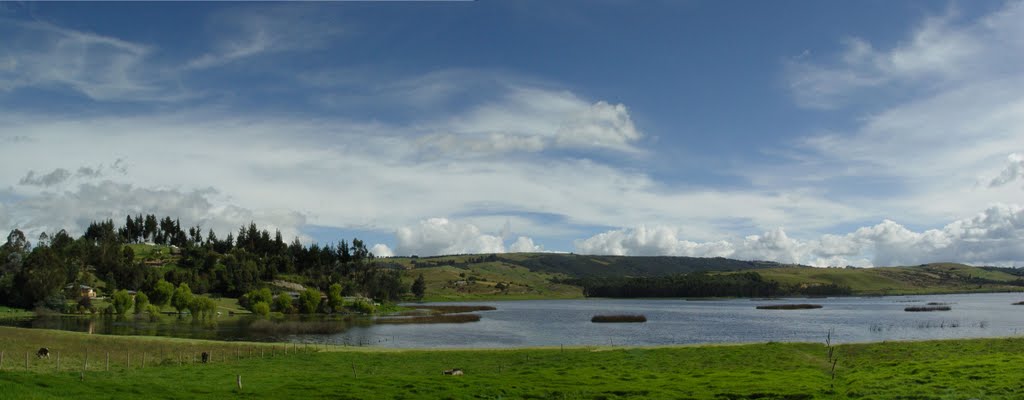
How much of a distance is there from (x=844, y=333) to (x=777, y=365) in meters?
57.7

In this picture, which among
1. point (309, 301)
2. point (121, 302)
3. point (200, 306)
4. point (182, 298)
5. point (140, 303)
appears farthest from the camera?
point (309, 301)

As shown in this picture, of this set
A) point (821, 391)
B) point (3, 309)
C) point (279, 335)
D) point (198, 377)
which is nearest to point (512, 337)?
point (279, 335)

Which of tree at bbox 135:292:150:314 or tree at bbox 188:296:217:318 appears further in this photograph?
tree at bbox 135:292:150:314

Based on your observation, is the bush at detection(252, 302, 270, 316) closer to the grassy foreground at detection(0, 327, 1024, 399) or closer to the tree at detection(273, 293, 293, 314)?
the tree at detection(273, 293, 293, 314)

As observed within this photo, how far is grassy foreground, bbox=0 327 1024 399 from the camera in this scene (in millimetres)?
37281

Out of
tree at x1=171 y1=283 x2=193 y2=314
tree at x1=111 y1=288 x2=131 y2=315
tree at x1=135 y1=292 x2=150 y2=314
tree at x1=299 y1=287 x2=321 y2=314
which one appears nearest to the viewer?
tree at x1=111 y1=288 x2=131 y2=315

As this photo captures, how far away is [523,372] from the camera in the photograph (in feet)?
171

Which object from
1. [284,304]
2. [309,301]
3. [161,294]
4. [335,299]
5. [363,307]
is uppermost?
[161,294]

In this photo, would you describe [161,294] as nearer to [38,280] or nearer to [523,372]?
[38,280]

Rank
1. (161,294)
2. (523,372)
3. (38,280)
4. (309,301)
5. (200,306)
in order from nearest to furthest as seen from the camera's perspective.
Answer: (523,372), (200,306), (38,280), (161,294), (309,301)

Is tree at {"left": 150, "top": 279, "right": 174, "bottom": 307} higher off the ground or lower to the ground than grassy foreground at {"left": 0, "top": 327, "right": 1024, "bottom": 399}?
higher

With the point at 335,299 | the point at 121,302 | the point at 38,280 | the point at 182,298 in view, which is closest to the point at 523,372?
the point at 121,302

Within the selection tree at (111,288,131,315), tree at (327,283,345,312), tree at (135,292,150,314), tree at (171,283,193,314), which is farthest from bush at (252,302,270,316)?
tree at (327,283,345,312)

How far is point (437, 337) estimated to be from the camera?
Answer: 10412cm
